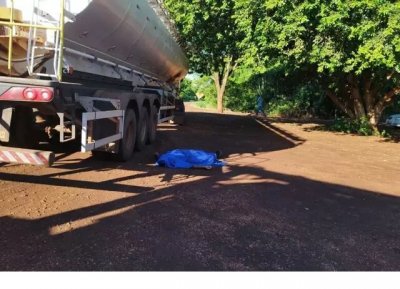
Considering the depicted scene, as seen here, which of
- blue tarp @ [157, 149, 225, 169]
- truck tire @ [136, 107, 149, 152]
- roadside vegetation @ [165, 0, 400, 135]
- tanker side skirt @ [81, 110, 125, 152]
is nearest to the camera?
tanker side skirt @ [81, 110, 125, 152]

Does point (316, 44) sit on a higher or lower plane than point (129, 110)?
higher

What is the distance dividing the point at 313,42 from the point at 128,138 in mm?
8965

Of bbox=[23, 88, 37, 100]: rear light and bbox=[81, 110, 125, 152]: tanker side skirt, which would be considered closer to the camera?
bbox=[23, 88, 37, 100]: rear light

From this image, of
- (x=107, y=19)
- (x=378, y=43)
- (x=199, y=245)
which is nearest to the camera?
(x=199, y=245)

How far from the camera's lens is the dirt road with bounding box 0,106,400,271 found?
425 centimetres

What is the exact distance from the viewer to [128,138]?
30.2 ft

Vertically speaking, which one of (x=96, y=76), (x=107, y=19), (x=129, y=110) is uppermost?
(x=107, y=19)

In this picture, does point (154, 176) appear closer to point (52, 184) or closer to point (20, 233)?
point (52, 184)

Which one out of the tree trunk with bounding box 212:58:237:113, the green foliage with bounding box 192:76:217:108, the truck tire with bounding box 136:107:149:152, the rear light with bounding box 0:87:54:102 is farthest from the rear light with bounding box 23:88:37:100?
the green foliage with bounding box 192:76:217:108

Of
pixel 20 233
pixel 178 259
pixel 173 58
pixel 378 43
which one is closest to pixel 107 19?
pixel 20 233

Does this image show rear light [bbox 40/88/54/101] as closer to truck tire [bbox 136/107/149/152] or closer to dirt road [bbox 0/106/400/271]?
dirt road [bbox 0/106/400/271]

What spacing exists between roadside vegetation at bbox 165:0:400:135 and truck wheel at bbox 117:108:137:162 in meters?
7.20

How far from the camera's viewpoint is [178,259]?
4188 millimetres

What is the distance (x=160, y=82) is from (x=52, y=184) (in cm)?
772
